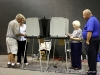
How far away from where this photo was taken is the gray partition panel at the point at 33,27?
4.30 metres

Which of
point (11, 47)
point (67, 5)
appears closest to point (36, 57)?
point (11, 47)

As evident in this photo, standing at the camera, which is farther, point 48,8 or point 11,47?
point 48,8

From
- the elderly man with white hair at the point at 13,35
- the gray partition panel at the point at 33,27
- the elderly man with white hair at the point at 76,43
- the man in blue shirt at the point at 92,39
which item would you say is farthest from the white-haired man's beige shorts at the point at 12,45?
the man in blue shirt at the point at 92,39

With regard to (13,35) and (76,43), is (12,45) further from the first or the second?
(76,43)

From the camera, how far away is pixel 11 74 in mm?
3885

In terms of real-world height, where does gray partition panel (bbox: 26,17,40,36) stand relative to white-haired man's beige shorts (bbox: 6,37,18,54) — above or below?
above

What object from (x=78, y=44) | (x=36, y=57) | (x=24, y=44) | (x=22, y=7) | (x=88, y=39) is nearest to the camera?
(x=88, y=39)

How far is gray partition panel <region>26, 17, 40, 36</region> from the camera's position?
4301 mm

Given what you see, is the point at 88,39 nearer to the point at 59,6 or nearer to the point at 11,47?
the point at 11,47

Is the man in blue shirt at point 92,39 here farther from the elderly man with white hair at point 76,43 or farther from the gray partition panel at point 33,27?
the gray partition panel at point 33,27

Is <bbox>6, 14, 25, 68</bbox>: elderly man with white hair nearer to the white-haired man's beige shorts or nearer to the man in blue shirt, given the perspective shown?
the white-haired man's beige shorts

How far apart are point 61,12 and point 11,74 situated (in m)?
3.27

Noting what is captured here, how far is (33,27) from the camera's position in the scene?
14.2 feet

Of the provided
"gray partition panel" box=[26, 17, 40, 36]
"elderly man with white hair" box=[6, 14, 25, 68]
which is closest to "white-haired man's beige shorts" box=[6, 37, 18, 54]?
"elderly man with white hair" box=[6, 14, 25, 68]
